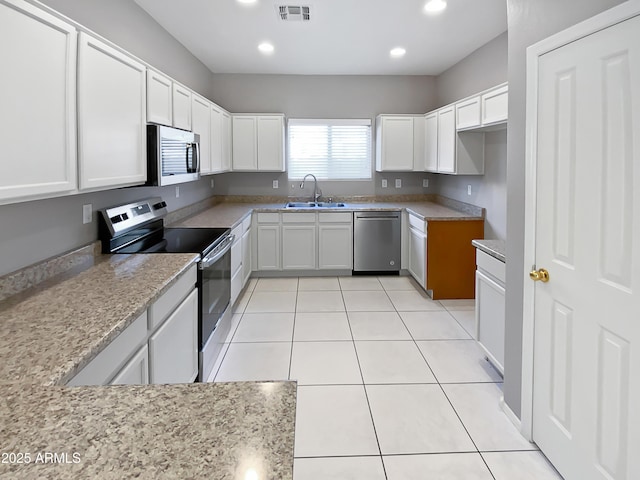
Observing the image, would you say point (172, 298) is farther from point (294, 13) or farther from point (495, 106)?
point (495, 106)

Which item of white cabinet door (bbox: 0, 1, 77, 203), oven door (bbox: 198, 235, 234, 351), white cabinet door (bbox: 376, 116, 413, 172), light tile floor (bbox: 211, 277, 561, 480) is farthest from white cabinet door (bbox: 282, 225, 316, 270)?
white cabinet door (bbox: 0, 1, 77, 203)

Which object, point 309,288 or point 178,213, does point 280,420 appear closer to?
point 178,213

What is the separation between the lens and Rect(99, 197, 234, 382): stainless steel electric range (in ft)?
9.14

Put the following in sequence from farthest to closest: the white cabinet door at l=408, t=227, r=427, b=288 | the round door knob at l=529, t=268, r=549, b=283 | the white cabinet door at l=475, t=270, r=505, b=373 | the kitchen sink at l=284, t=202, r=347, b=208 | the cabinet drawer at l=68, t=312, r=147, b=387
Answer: the kitchen sink at l=284, t=202, r=347, b=208, the white cabinet door at l=408, t=227, r=427, b=288, the white cabinet door at l=475, t=270, r=505, b=373, the round door knob at l=529, t=268, r=549, b=283, the cabinet drawer at l=68, t=312, r=147, b=387

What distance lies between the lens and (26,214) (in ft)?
6.74

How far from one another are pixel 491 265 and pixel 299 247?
3065 millimetres

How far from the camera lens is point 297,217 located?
18.3ft

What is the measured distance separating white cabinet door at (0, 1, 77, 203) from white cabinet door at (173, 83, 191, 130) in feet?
4.83

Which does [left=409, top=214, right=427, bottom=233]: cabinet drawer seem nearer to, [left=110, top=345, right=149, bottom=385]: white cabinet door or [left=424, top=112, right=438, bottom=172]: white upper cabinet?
[left=424, top=112, right=438, bottom=172]: white upper cabinet

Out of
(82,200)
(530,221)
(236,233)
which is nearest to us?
(530,221)

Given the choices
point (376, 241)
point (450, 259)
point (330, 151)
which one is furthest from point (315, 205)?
point (450, 259)

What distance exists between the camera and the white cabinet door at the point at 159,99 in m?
2.76

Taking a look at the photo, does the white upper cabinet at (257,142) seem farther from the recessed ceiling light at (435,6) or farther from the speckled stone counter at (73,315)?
the speckled stone counter at (73,315)

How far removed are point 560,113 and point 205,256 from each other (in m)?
2.12
